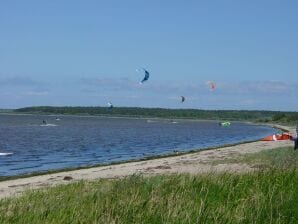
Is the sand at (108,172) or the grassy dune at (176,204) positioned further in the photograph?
the sand at (108,172)

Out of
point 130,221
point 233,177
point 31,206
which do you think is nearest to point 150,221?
point 130,221

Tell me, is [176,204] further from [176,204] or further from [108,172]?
[108,172]

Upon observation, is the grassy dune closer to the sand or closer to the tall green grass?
the tall green grass

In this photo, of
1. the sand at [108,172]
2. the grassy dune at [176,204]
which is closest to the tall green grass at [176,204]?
the grassy dune at [176,204]

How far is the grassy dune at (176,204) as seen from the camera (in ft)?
25.8

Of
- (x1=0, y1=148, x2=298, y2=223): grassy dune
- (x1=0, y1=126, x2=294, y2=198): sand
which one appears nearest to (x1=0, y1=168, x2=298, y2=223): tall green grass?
(x1=0, y1=148, x2=298, y2=223): grassy dune

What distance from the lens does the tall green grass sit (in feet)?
25.8

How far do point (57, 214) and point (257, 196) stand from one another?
3409 mm

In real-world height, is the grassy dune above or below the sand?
above

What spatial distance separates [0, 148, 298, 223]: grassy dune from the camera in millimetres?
7859

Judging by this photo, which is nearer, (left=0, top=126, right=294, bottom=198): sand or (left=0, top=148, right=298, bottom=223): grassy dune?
(left=0, top=148, right=298, bottom=223): grassy dune

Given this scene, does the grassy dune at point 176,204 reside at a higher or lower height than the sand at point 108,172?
higher

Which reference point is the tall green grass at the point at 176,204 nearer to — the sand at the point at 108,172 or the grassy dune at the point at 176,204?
the grassy dune at the point at 176,204

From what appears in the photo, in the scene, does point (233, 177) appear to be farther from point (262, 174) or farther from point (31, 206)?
point (31, 206)
